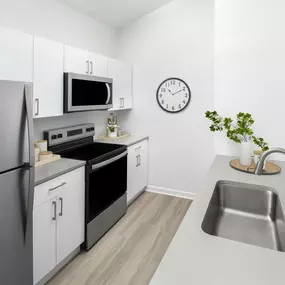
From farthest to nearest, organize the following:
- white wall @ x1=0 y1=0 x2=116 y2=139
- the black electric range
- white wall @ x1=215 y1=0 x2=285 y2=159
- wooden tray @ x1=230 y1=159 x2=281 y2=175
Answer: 1. the black electric range
2. white wall @ x1=0 y1=0 x2=116 y2=139
3. white wall @ x1=215 y1=0 x2=285 y2=159
4. wooden tray @ x1=230 y1=159 x2=281 y2=175

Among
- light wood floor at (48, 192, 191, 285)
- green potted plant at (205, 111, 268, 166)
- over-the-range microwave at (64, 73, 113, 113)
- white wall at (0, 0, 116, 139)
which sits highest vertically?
white wall at (0, 0, 116, 139)

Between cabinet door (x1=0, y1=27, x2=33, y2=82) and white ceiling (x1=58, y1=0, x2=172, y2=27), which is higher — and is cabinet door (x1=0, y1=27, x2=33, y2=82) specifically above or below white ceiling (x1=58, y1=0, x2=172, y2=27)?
below

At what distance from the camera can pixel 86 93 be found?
8.64 ft

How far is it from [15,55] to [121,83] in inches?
68.6

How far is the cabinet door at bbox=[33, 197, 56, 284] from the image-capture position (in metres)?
1.76

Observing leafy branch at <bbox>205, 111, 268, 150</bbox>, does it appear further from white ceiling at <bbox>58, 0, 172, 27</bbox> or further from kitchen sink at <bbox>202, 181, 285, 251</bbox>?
white ceiling at <bbox>58, 0, 172, 27</bbox>

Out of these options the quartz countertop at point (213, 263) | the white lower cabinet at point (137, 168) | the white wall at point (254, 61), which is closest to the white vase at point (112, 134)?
the white lower cabinet at point (137, 168)

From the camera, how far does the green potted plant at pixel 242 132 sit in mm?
2039

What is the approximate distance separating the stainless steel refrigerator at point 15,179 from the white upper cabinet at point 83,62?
3.52 feet

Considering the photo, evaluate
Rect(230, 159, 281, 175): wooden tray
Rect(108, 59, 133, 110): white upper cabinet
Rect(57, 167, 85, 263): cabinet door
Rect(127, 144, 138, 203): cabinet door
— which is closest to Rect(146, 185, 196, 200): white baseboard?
Rect(127, 144, 138, 203): cabinet door

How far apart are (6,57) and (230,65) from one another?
181 cm

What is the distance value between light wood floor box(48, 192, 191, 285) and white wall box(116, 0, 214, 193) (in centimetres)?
63

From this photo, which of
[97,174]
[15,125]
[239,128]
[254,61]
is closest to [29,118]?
[15,125]

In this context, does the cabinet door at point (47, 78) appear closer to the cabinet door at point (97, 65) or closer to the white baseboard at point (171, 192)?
the cabinet door at point (97, 65)
